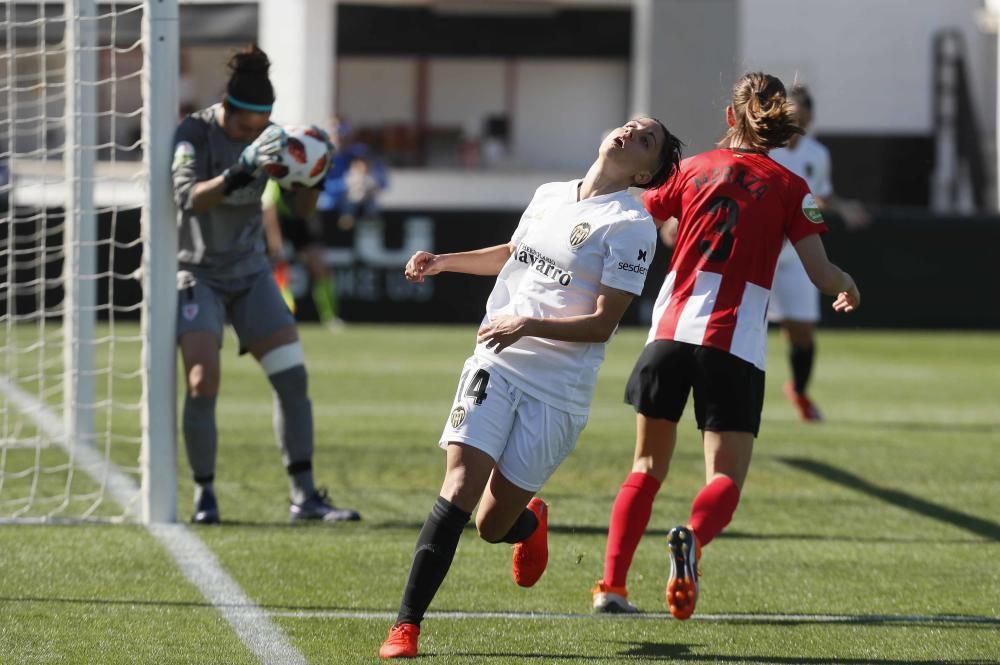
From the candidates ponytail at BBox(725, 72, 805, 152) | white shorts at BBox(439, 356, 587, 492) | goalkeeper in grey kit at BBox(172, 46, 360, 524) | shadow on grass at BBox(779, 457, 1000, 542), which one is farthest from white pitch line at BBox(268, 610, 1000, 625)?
goalkeeper in grey kit at BBox(172, 46, 360, 524)

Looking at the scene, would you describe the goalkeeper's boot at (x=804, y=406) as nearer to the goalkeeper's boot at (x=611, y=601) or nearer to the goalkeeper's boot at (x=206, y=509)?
the goalkeeper's boot at (x=206, y=509)

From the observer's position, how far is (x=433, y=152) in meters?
32.7

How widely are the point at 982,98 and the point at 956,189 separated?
2.11 meters

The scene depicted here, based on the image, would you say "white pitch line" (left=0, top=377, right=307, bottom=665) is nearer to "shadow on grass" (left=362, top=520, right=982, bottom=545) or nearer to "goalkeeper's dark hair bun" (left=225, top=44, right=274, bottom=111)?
"shadow on grass" (left=362, top=520, right=982, bottom=545)

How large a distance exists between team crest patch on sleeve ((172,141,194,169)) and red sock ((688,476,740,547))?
2.87 meters

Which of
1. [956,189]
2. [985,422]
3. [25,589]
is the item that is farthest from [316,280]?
[956,189]

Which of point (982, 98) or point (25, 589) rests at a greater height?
point (982, 98)

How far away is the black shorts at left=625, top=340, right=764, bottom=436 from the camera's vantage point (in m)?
5.62

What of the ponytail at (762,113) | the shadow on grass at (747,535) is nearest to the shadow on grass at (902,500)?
the shadow on grass at (747,535)

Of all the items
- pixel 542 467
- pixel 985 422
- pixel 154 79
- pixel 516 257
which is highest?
pixel 154 79

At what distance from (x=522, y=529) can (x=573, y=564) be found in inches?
47.5

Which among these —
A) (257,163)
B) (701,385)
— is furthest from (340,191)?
(701,385)

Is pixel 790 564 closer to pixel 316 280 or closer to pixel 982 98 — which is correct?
pixel 316 280

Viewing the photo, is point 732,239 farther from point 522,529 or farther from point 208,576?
point 208,576
